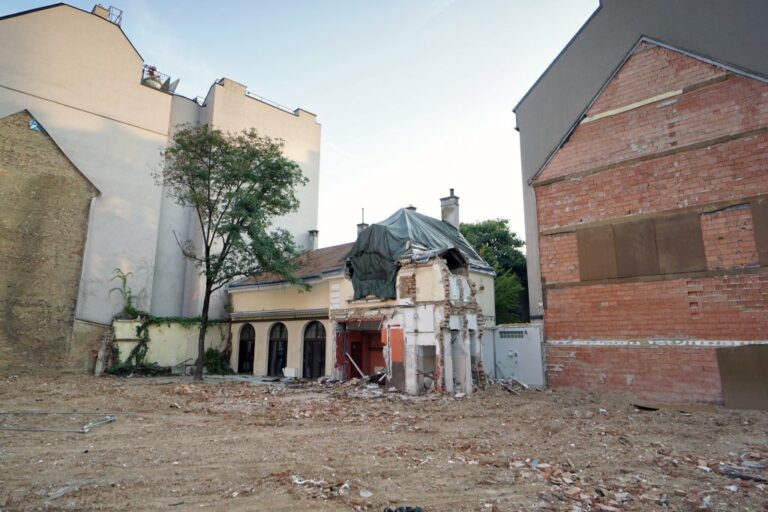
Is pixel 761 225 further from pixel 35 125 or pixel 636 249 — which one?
pixel 35 125

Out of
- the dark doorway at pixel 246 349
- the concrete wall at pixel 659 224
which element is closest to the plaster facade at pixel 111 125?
the dark doorway at pixel 246 349

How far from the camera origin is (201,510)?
4879 millimetres

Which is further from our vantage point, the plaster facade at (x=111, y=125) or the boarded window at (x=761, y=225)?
the plaster facade at (x=111, y=125)

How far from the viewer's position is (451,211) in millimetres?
24453

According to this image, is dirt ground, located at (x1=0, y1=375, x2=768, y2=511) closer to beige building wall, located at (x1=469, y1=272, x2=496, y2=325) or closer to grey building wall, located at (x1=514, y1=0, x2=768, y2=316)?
grey building wall, located at (x1=514, y1=0, x2=768, y2=316)

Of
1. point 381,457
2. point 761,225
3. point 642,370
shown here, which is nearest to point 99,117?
point 381,457

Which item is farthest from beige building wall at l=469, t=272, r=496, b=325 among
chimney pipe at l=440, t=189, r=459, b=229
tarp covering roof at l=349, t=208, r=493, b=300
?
tarp covering roof at l=349, t=208, r=493, b=300

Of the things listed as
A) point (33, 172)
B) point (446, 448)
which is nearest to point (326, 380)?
point (446, 448)

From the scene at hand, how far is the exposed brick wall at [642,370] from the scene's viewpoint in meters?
12.0

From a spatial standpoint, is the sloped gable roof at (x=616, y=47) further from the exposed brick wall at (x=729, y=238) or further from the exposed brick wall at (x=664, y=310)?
the exposed brick wall at (x=664, y=310)

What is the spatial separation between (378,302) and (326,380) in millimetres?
4396

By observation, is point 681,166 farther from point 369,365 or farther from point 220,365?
point 220,365

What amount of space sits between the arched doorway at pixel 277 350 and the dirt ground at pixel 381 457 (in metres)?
9.61

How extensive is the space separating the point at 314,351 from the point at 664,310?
573 inches
